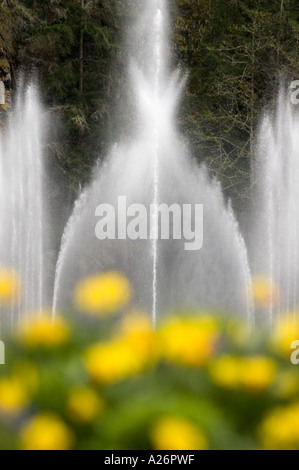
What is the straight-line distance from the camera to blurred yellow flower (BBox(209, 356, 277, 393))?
0.69 m

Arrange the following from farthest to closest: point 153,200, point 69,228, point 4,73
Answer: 1. point 153,200
2. point 69,228
3. point 4,73

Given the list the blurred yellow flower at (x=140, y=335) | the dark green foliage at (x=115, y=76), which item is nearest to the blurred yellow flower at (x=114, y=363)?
the blurred yellow flower at (x=140, y=335)

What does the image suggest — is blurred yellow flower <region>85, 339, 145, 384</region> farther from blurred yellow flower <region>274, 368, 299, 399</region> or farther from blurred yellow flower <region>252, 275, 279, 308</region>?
blurred yellow flower <region>252, 275, 279, 308</region>

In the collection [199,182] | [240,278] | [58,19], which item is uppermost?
[58,19]

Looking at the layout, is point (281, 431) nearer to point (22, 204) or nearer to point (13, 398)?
point (13, 398)

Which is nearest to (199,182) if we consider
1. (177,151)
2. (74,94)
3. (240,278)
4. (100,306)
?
(177,151)

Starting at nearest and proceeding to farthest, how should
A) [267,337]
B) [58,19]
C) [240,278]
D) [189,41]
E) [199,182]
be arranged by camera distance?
1. [267,337]
2. [240,278]
3. [199,182]
4. [58,19]
5. [189,41]

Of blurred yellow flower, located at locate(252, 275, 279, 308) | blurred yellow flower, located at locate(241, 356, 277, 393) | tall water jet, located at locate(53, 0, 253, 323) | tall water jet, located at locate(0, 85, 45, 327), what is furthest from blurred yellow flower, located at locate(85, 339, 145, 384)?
tall water jet, located at locate(53, 0, 253, 323)

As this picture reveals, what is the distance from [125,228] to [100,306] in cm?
969

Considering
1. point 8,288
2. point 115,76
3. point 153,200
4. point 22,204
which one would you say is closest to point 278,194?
point 153,200

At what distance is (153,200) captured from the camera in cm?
1094

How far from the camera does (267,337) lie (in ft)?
2.89

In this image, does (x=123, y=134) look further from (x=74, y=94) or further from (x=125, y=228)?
(x=125, y=228)

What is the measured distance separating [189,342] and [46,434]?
215 millimetres
